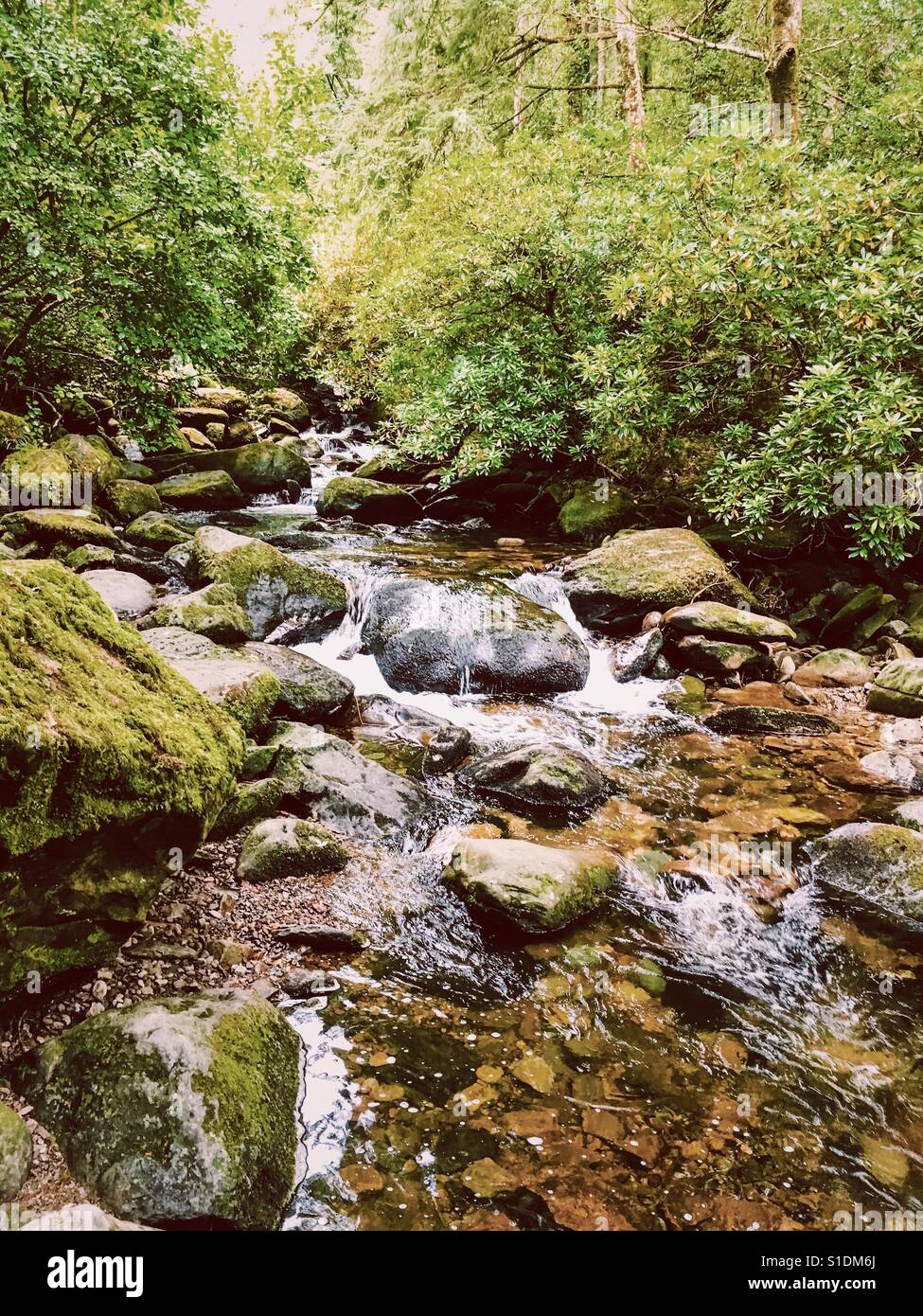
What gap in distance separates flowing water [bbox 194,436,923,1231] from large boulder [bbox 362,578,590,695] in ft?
7.42

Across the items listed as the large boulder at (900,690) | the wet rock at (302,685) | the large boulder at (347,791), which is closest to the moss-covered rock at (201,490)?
the wet rock at (302,685)

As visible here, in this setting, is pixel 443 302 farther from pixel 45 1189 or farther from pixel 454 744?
pixel 45 1189

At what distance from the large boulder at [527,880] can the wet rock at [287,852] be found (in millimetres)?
754

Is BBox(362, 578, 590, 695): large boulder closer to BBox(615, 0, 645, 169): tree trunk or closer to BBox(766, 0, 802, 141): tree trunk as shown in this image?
BBox(766, 0, 802, 141): tree trunk

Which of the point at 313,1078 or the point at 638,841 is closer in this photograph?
the point at 313,1078

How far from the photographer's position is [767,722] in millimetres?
6594

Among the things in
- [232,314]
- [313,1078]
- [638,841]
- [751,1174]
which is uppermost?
[232,314]

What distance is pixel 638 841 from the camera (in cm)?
482

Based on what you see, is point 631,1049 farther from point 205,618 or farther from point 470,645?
point 205,618

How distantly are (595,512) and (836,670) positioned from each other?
A: 515 cm

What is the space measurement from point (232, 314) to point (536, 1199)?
9727 millimetres

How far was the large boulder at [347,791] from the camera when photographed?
4.66m

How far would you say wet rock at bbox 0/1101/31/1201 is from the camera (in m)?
2.01
